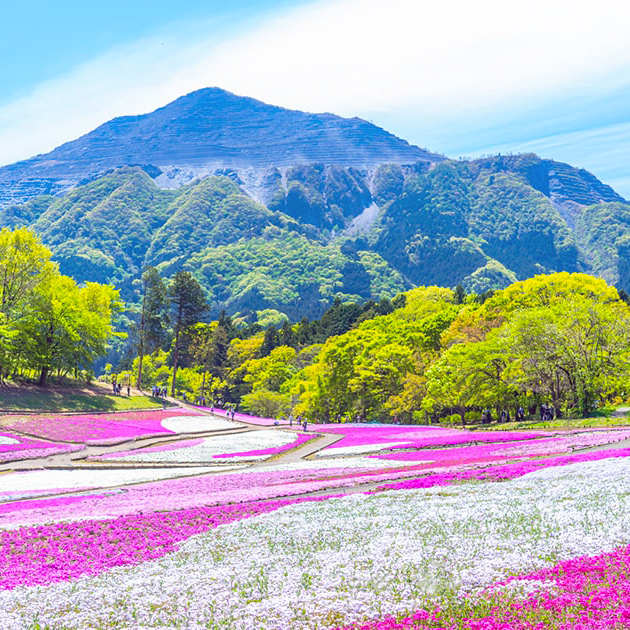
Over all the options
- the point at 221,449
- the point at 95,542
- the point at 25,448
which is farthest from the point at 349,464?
the point at 25,448

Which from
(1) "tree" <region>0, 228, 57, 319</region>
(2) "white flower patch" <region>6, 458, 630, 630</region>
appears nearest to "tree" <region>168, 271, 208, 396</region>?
(1) "tree" <region>0, 228, 57, 319</region>

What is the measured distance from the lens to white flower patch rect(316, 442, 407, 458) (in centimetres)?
4253

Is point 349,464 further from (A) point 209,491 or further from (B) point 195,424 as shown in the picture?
(B) point 195,424

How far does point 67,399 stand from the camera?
64.6m

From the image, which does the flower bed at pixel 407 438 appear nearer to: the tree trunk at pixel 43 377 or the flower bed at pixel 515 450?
the flower bed at pixel 515 450

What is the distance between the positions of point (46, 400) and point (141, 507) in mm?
43923

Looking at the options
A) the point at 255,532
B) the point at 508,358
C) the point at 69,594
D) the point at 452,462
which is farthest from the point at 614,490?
the point at 508,358

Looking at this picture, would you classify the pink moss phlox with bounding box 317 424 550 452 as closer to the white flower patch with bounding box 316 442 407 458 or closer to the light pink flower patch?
the white flower patch with bounding box 316 442 407 458

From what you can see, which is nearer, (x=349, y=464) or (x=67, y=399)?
(x=349, y=464)

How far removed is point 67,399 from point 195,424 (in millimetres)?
13435

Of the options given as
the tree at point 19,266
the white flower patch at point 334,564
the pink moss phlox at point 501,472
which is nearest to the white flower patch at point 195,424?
the tree at point 19,266

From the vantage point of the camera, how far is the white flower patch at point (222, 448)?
41.7m

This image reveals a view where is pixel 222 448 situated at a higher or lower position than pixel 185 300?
lower

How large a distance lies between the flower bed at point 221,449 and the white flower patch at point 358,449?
4.01 meters
